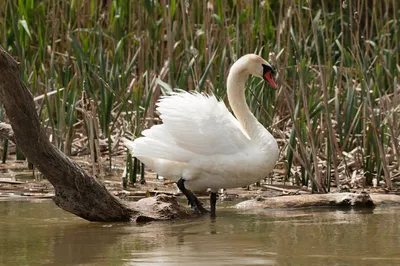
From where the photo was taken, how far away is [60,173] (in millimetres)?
5586

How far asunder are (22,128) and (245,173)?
179 cm

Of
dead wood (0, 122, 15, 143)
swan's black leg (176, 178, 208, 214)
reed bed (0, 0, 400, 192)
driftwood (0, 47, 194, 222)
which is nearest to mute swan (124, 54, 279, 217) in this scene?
swan's black leg (176, 178, 208, 214)

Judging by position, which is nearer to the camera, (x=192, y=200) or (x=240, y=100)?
(x=192, y=200)

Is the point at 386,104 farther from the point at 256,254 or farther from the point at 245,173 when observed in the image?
the point at 256,254

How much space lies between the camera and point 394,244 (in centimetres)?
480

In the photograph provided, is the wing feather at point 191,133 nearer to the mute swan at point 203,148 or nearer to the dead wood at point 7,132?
the mute swan at point 203,148

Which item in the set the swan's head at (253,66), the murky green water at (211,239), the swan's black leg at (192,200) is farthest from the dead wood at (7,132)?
the swan's head at (253,66)

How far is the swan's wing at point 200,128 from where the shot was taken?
6430mm

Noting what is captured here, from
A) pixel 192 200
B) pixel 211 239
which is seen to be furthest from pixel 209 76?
pixel 211 239

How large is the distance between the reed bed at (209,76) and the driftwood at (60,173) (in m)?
1.42

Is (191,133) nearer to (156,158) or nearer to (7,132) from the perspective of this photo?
(156,158)

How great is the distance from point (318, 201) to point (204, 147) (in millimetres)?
917

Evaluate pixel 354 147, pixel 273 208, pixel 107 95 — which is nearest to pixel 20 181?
pixel 107 95

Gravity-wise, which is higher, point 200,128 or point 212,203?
point 200,128
